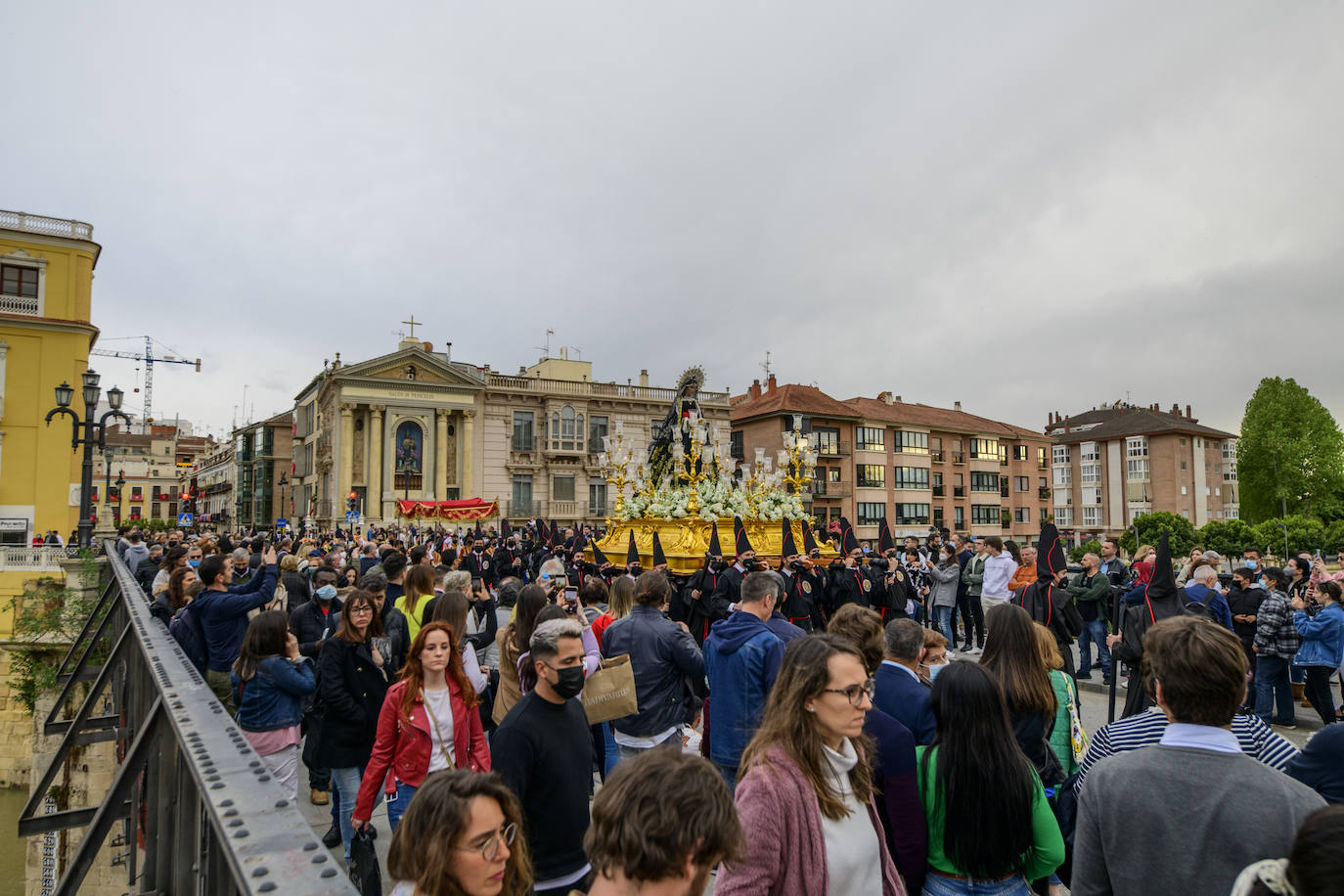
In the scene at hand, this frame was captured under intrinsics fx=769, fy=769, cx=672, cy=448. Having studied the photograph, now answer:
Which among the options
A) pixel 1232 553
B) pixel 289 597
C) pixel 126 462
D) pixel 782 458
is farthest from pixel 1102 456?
pixel 126 462

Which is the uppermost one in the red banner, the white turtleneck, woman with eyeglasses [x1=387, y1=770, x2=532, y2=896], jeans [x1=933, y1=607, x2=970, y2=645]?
the red banner

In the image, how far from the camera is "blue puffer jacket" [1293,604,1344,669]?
824 cm

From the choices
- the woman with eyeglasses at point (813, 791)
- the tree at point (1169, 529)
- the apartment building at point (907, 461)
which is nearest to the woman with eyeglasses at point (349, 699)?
the woman with eyeglasses at point (813, 791)

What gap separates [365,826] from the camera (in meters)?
4.36

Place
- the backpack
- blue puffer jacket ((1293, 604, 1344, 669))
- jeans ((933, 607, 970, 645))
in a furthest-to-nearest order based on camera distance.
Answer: jeans ((933, 607, 970, 645)) < blue puffer jacket ((1293, 604, 1344, 669)) < the backpack

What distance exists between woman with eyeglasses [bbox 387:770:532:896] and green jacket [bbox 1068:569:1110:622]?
11271mm

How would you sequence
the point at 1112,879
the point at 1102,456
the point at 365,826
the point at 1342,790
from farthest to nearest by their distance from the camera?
the point at 1102,456, the point at 365,826, the point at 1342,790, the point at 1112,879

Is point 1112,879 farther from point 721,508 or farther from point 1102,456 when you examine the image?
Result: point 1102,456

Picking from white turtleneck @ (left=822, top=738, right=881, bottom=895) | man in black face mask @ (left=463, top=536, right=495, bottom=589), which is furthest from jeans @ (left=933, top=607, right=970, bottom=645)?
white turtleneck @ (left=822, top=738, right=881, bottom=895)

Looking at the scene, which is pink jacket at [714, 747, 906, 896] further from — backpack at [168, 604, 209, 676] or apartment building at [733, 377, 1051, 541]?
apartment building at [733, 377, 1051, 541]

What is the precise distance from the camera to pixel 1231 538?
43.4 meters

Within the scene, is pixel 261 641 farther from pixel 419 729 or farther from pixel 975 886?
pixel 975 886

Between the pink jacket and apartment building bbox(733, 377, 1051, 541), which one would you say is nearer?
the pink jacket

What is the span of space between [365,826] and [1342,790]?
15.2 feet
